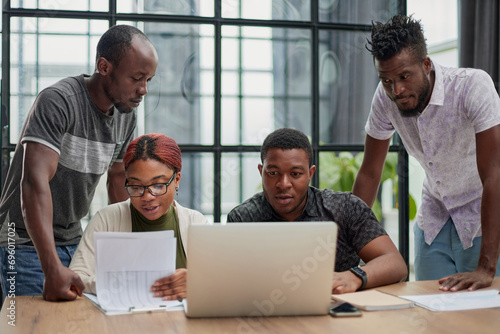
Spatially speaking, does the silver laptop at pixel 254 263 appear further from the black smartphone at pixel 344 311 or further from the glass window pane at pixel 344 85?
the glass window pane at pixel 344 85

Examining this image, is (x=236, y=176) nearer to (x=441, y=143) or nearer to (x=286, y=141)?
(x=286, y=141)

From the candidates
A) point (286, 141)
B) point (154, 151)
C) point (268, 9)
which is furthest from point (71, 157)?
point (268, 9)

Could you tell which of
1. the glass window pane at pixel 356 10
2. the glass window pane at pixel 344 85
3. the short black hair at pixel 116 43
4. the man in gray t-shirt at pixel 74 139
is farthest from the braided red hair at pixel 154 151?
the glass window pane at pixel 356 10

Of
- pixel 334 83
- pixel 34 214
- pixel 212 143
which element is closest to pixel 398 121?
pixel 334 83

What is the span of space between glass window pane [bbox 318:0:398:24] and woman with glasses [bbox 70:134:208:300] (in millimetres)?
1082

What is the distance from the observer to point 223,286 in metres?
1.23

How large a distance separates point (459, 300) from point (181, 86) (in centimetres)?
142

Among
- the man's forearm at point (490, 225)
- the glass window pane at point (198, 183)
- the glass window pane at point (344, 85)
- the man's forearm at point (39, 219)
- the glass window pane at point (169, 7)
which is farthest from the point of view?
the glass window pane at point (344, 85)

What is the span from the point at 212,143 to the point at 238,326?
126 cm

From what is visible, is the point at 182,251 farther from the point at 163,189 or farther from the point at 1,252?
the point at 1,252

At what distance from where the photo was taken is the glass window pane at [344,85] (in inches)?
98.0

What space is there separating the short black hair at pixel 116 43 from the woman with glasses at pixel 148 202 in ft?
0.94

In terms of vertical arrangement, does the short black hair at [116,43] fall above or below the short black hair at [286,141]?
above

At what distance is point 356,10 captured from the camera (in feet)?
8.22
